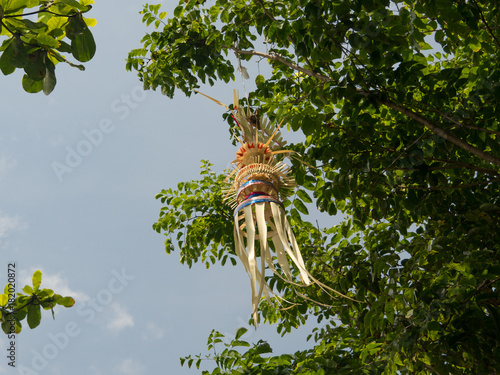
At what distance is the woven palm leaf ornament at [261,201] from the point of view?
250 centimetres

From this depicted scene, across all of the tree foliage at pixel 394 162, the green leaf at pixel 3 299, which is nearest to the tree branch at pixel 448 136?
the tree foliage at pixel 394 162

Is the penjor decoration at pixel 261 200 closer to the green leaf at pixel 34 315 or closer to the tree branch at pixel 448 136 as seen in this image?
the tree branch at pixel 448 136

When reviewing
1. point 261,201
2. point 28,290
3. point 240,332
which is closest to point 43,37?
point 28,290

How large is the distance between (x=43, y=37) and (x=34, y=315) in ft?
2.50

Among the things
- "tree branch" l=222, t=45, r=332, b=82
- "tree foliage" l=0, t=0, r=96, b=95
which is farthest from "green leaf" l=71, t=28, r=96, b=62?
"tree branch" l=222, t=45, r=332, b=82

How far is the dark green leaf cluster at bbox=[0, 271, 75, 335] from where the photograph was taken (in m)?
1.39

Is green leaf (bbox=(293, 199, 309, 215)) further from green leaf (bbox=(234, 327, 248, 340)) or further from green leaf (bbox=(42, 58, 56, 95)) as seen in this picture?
green leaf (bbox=(42, 58, 56, 95))

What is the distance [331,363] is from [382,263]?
668mm

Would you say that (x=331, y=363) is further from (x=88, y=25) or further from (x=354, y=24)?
(x=88, y=25)

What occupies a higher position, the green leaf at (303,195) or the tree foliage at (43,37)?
the green leaf at (303,195)

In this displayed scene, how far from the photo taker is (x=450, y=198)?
131 inches

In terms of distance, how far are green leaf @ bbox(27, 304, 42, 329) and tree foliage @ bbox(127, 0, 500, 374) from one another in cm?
136

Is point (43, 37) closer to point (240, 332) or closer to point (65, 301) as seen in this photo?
point (65, 301)

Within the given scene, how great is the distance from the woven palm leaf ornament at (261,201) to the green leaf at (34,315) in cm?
118
